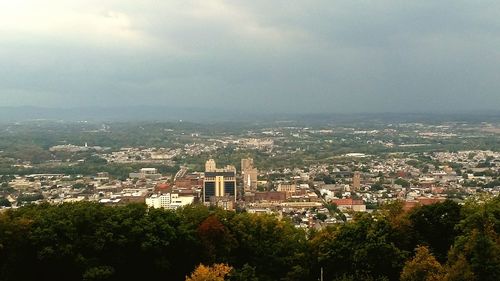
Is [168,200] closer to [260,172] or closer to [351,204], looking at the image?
[351,204]

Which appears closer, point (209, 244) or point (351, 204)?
point (209, 244)

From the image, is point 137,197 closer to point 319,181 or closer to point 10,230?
point 319,181

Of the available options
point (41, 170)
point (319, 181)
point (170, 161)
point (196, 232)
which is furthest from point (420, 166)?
point (196, 232)

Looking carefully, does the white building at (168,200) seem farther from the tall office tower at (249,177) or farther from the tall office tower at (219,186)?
the tall office tower at (249,177)

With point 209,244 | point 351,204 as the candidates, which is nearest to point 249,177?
point 351,204

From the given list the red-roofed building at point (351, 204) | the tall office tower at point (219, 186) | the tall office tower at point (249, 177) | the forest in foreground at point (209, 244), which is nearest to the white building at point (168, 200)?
the tall office tower at point (219, 186)

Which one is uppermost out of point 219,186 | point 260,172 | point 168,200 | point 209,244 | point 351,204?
point 209,244

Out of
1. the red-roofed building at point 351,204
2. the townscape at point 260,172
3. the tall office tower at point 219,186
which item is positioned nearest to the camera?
the red-roofed building at point 351,204

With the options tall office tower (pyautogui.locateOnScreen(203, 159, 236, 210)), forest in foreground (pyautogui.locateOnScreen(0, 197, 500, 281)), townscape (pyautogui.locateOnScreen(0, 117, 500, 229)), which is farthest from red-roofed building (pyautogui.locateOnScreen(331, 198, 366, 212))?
forest in foreground (pyautogui.locateOnScreen(0, 197, 500, 281))
